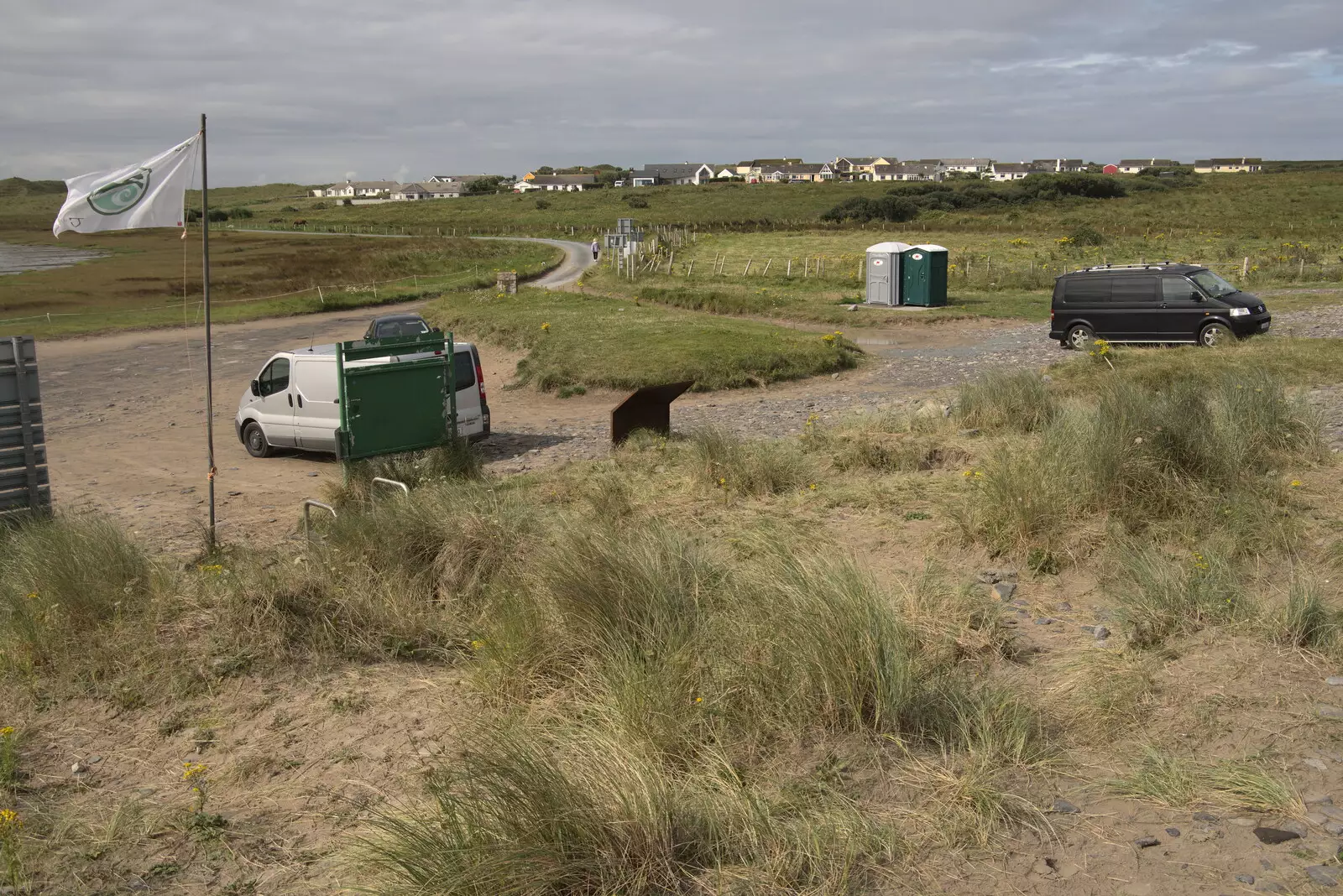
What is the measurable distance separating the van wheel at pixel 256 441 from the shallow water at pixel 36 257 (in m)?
62.2

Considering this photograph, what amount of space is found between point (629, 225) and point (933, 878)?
1960 inches

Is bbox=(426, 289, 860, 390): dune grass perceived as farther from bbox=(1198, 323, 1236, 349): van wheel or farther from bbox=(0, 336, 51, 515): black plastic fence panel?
bbox=(0, 336, 51, 515): black plastic fence panel

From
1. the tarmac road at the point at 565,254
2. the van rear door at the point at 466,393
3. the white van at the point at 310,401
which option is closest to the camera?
the van rear door at the point at 466,393

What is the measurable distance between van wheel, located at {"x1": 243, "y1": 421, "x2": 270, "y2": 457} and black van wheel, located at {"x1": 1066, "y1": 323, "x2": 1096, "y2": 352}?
16575 millimetres

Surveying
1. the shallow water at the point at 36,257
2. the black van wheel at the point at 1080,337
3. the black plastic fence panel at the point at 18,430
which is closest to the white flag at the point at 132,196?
the black plastic fence panel at the point at 18,430

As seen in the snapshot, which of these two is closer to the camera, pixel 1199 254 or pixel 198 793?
pixel 198 793

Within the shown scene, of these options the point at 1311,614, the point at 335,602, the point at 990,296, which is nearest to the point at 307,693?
the point at 335,602

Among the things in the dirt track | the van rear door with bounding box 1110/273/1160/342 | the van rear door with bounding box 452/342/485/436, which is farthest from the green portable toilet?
the van rear door with bounding box 452/342/485/436

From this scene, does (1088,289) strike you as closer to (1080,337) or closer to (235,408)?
(1080,337)

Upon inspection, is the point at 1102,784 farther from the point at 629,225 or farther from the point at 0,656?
the point at 629,225

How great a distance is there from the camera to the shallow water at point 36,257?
246ft

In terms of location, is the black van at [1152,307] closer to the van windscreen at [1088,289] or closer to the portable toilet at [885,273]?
the van windscreen at [1088,289]

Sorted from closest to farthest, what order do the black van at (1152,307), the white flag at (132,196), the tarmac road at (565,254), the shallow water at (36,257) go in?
the white flag at (132,196) < the black van at (1152,307) < the tarmac road at (565,254) < the shallow water at (36,257)

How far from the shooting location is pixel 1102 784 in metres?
4.78
